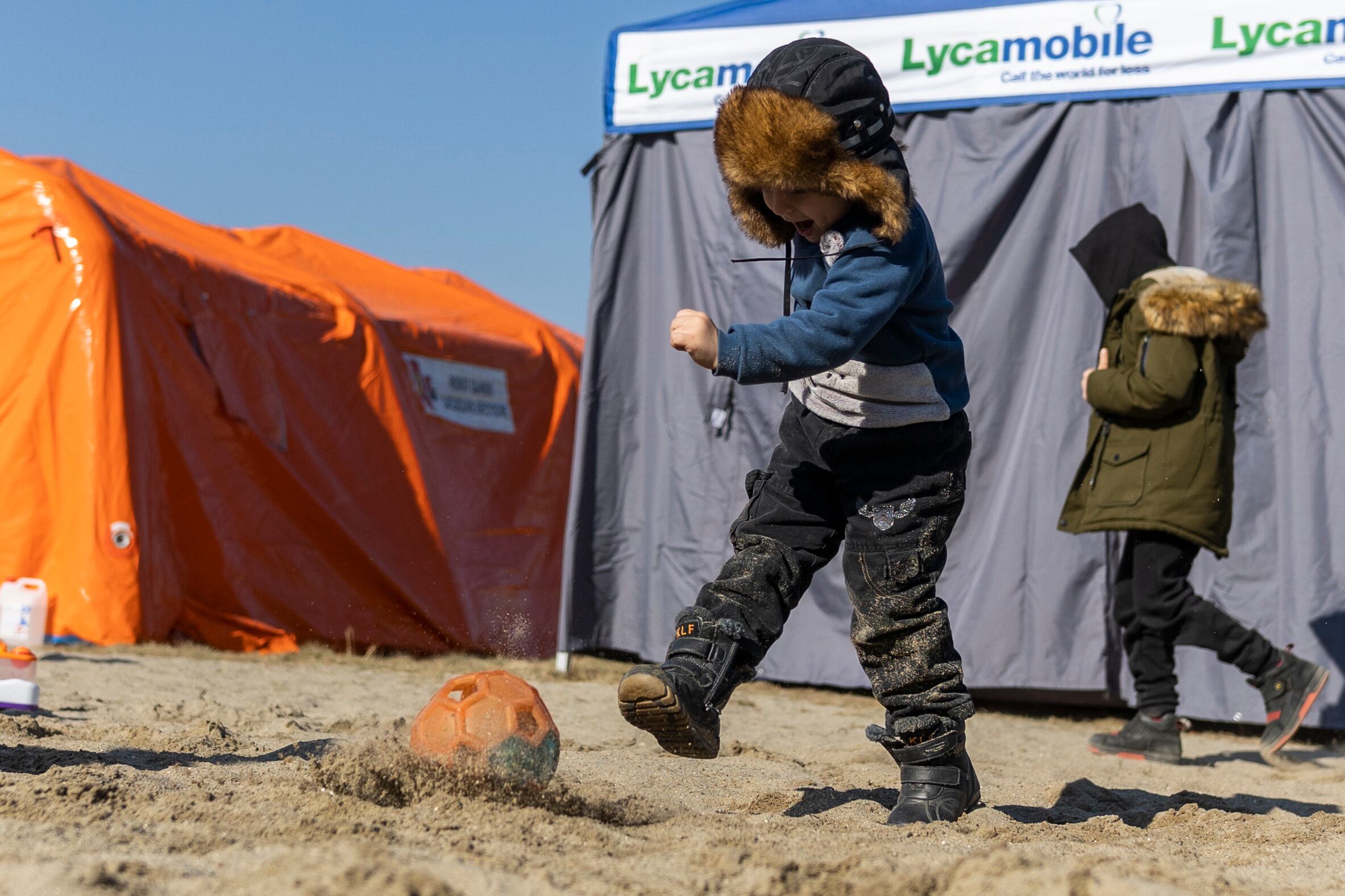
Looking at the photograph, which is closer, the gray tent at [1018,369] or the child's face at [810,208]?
the child's face at [810,208]

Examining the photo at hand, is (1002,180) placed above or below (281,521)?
above

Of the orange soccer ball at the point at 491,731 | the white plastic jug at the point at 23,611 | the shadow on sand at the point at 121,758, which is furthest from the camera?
the white plastic jug at the point at 23,611

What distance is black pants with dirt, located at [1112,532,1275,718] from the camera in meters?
3.88

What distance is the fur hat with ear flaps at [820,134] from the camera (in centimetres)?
235

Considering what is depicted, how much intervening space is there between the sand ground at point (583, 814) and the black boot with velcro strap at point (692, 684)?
17cm

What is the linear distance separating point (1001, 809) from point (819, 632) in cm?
223

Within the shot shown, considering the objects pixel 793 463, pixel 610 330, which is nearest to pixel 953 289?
pixel 610 330

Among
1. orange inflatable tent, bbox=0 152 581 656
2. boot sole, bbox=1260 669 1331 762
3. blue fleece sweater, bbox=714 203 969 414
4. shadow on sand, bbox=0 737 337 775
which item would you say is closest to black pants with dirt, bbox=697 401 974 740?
blue fleece sweater, bbox=714 203 969 414

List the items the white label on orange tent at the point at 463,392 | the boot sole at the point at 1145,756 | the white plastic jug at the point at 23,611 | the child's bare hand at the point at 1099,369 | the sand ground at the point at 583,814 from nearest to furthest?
the sand ground at the point at 583,814 → the boot sole at the point at 1145,756 → the child's bare hand at the point at 1099,369 → the white plastic jug at the point at 23,611 → the white label on orange tent at the point at 463,392

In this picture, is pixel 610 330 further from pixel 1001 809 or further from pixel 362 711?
pixel 1001 809

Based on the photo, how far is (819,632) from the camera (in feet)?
16.7

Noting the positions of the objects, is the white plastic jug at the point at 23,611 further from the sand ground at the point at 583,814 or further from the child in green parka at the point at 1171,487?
the child in green parka at the point at 1171,487

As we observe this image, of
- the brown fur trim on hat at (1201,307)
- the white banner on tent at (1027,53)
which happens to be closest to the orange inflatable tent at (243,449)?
the white banner on tent at (1027,53)

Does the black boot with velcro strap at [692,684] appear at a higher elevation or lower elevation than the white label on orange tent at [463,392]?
lower
